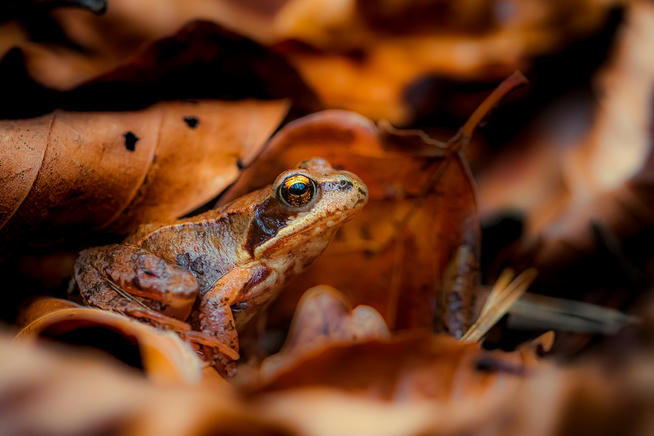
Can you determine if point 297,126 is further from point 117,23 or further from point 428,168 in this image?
point 117,23

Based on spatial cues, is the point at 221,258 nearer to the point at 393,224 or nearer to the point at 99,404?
the point at 393,224

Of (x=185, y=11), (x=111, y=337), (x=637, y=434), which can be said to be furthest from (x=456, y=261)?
(x=185, y=11)

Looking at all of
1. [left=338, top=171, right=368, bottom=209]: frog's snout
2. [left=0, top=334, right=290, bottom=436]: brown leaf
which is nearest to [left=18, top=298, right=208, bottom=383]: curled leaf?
[left=0, top=334, right=290, bottom=436]: brown leaf

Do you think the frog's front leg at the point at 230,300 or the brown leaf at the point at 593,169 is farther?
the brown leaf at the point at 593,169

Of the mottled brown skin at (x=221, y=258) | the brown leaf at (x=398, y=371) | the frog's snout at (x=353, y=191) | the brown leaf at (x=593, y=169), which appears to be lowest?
the brown leaf at (x=398, y=371)

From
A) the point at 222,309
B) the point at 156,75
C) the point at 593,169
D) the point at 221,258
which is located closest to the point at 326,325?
the point at 222,309

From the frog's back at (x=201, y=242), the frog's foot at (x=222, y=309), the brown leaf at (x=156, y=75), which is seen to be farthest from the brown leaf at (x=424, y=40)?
the frog's foot at (x=222, y=309)

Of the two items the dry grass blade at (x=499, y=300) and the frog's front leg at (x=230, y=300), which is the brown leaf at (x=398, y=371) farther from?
the frog's front leg at (x=230, y=300)
